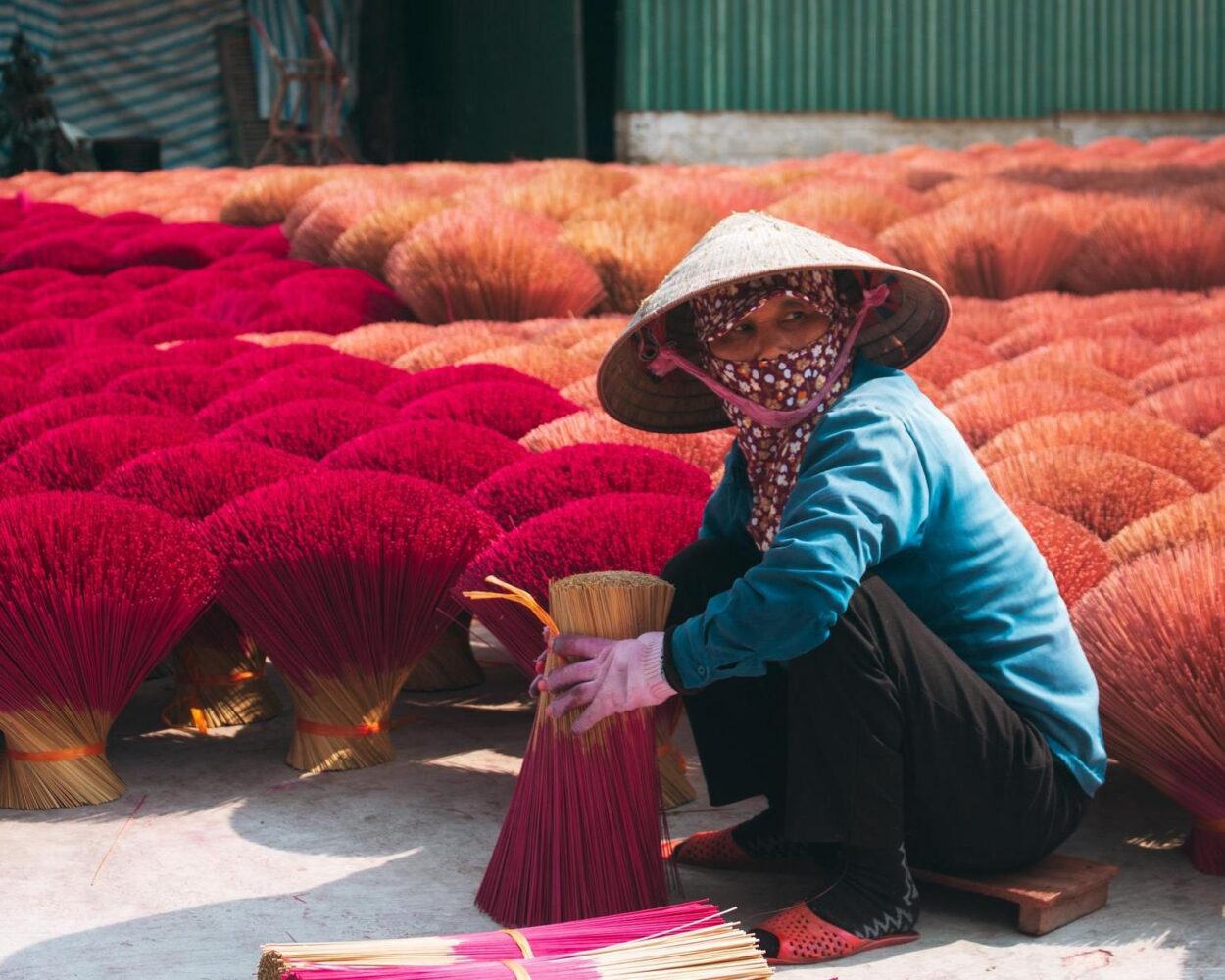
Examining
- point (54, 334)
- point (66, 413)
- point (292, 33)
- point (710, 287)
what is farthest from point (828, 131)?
point (710, 287)

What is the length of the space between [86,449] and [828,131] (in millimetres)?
7476

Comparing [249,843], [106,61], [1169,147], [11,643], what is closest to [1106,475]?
[249,843]

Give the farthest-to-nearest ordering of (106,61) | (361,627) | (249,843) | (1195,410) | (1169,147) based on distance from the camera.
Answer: (106,61)
(1169,147)
(1195,410)
(361,627)
(249,843)

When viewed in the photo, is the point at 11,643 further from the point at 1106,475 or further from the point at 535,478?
the point at 1106,475

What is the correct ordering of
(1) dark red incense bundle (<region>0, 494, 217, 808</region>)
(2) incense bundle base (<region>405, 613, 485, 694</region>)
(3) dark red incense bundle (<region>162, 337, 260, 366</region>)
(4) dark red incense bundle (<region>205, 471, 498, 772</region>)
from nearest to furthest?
(1) dark red incense bundle (<region>0, 494, 217, 808</region>) < (4) dark red incense bundle (<region>205, 471, 498, 772</region>) < (2) incense bundle base (<region>405, 613, 485, 694</region>) < (3) dark red incense bundle (<region>162, 337, 260, 366</region>)

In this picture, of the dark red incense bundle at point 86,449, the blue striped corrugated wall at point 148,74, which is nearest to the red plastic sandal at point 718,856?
the dark red incense bundle at point 86,449

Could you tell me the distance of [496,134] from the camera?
34.6ft

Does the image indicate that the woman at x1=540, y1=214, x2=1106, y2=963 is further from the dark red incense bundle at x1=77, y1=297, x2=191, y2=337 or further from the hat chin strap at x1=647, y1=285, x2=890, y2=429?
the dark red incense bundle at x1=77, y1=297, x2=191, y2=337

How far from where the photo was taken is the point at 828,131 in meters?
9.29

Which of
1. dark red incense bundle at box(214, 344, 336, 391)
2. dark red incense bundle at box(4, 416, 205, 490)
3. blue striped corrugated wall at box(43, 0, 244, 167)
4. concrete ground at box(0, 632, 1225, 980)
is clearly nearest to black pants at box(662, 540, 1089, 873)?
concrete ground at box(0, 632, 1225, 980)

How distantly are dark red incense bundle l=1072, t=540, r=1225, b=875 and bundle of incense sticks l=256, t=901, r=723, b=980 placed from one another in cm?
49

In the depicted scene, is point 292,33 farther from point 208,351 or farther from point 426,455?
point 426,455

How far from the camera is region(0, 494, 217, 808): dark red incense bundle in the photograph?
5.99 feet

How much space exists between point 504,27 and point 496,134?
0.68 metres
